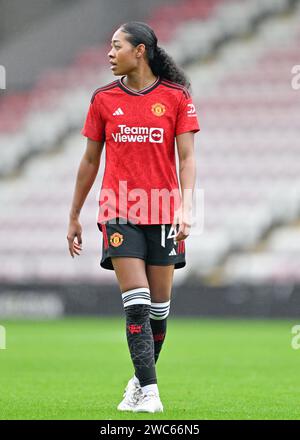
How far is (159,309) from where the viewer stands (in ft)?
22.5

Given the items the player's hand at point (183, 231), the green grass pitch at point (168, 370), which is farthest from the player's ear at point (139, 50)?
the green grass pitch at point (168, 370)

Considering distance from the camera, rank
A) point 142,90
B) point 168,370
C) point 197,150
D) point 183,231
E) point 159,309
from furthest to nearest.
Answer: point 197,150
point 168,370
point 159,309
point 142,90
point 183,231

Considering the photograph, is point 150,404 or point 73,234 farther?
point 73,234

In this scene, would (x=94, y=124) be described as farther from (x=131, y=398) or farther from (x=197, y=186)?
(x=197, y=186)

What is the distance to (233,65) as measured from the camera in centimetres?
2228

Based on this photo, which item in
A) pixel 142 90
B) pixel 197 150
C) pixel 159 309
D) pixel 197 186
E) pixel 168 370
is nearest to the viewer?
pixel 142 90

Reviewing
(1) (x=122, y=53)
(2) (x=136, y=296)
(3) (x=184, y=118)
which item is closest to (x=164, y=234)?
(2) (x=136, y=296)

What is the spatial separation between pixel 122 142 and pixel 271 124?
14.4 m

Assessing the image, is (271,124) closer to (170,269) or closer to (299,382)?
(299,382)

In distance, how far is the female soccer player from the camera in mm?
6543

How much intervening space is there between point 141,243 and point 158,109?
77cm

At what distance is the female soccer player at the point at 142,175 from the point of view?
654 centimetres

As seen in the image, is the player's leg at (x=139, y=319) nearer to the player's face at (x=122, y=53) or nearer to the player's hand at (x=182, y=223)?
the player's hand at (x=182, y=223)

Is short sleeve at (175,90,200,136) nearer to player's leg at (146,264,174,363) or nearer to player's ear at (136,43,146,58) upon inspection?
player's ear at (136,43,146,58)
